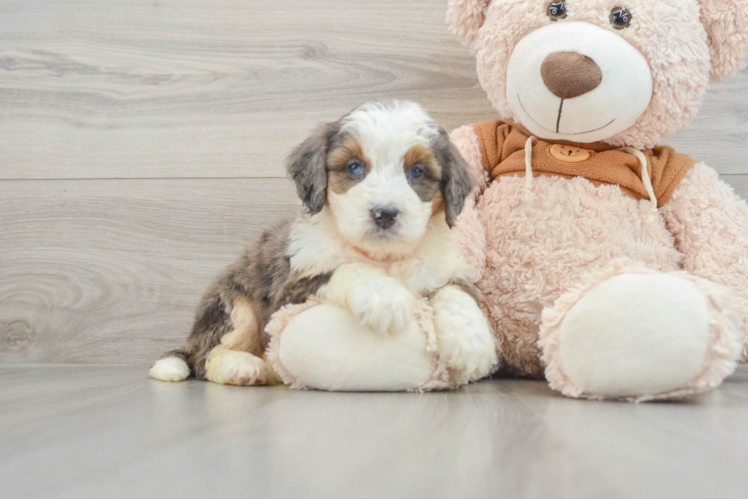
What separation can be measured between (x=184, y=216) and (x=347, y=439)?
5.18ft

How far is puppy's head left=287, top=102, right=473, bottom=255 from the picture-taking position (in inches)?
59.2

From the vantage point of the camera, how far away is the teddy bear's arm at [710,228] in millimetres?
1718

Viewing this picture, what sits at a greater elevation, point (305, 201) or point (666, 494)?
point (305, 201)

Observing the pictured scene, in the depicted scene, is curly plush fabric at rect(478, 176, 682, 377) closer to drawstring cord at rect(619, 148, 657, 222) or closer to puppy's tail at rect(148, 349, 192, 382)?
drawstring cord at rect(619, 148, 657, 222)

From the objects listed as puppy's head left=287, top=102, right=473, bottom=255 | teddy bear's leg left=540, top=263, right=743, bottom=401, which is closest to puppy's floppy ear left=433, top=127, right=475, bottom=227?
puppy's head left=287, top=102, right=473, bottom=255

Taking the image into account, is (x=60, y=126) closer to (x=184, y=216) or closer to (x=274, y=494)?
(x=184, y=216)

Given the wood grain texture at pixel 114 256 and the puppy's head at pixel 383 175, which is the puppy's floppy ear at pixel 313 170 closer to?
the puppy's head at pixel 383 175

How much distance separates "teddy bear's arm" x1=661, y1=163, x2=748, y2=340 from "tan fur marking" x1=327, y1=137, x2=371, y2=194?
3.19ft

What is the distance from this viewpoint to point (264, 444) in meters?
1.00

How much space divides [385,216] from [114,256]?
1.40m

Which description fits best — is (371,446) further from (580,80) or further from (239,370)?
(580,80)

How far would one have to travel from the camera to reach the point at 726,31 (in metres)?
1.74

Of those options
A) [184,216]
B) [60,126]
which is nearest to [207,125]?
[184,216]

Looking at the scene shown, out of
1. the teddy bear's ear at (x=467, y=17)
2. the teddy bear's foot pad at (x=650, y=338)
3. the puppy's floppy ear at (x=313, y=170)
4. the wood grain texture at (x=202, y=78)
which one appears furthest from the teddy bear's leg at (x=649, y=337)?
the wood grain texture at (x=202, y=78)
